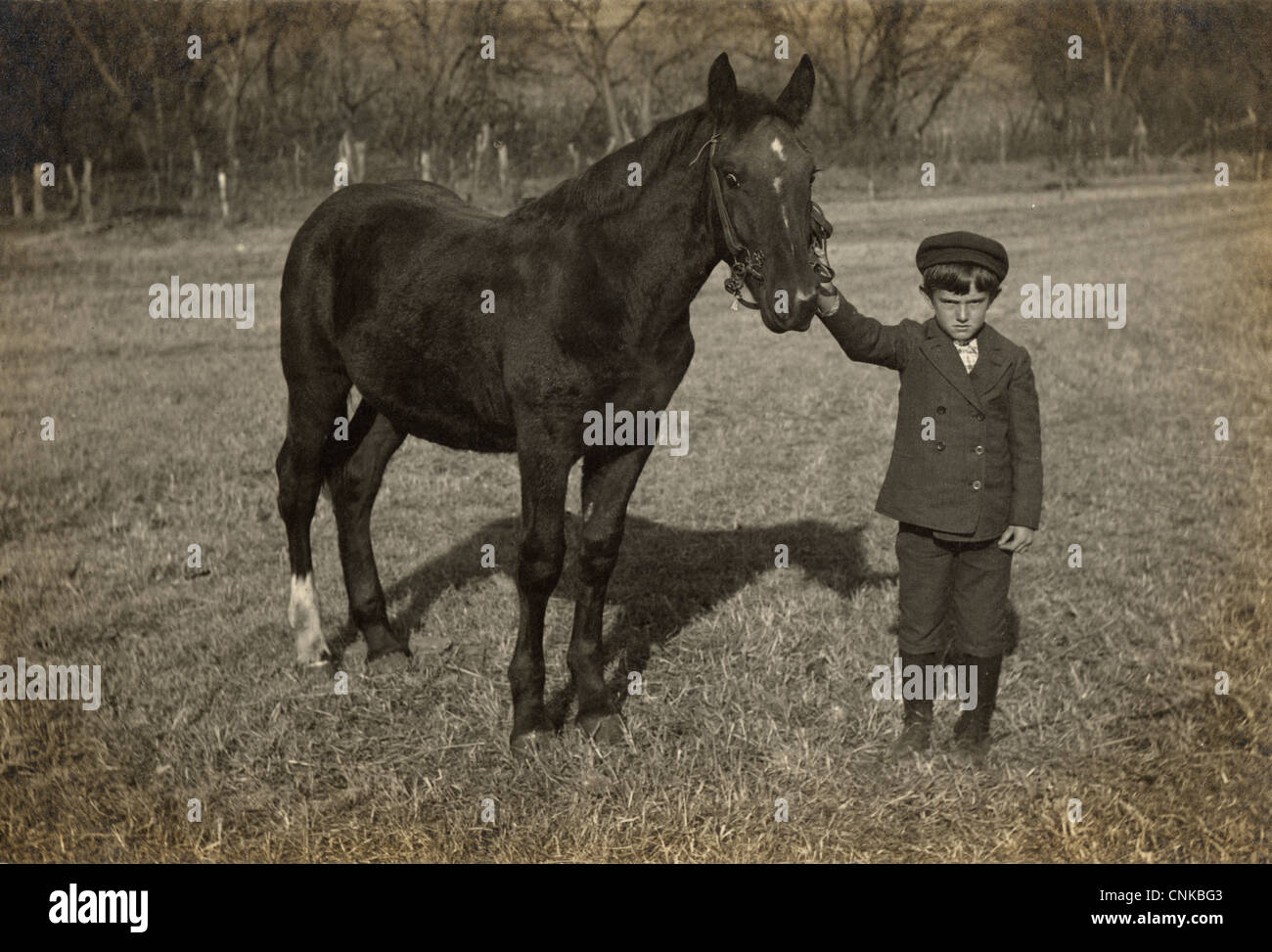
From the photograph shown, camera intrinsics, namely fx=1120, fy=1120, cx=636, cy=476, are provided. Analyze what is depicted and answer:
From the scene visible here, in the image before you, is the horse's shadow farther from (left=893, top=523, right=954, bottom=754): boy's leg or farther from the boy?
the boy

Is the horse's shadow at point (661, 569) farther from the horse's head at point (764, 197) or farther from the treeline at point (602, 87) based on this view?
the treeline at point (602, 87)

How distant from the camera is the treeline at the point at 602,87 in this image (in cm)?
2595

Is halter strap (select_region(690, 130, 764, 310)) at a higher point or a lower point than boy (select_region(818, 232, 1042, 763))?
higher

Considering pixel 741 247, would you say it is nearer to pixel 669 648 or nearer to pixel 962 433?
pixel 962 433

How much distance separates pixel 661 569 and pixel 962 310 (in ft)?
10.3

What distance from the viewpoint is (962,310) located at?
444cm

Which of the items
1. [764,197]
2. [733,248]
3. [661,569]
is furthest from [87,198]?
[764,197]

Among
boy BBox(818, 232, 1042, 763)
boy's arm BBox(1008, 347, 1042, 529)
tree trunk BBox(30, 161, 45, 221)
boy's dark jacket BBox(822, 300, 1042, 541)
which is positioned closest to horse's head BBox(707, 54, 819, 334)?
boy BBox(818, 232, 1042, 763)

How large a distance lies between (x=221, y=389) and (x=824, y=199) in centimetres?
1932

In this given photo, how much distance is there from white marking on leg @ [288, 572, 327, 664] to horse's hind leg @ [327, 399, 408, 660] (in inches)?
7.9

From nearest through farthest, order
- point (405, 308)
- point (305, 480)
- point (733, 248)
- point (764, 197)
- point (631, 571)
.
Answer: point (764, 197), point (733, 248), point (405, 308), point (305, 480), point (631, 571)

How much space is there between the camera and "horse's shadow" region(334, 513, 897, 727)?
20.5ft

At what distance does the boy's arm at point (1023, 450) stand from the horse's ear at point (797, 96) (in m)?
1.34

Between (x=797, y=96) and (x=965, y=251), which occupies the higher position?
(x=797, y=96)
